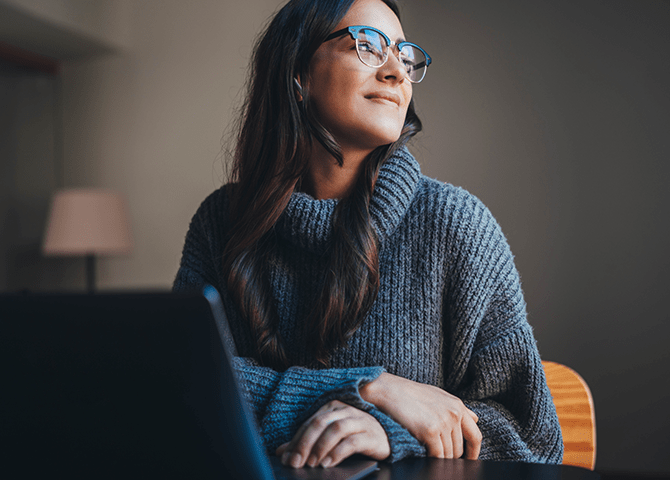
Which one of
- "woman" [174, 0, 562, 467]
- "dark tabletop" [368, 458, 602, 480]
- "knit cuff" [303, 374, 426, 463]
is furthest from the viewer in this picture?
"woman" [174, 0, 562, 467]

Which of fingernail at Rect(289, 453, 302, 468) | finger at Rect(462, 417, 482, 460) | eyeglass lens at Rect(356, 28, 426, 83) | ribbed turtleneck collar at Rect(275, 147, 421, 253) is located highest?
eyeglass lens at Rect(356, 28, 426, 83)

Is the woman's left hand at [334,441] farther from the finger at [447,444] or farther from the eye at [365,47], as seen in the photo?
the eye at [365,47]

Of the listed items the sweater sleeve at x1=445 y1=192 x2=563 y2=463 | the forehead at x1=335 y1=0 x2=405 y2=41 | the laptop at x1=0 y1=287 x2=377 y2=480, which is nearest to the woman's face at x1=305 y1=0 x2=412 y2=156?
the forehead at x1=335 y1=0 x2=405 y2=41

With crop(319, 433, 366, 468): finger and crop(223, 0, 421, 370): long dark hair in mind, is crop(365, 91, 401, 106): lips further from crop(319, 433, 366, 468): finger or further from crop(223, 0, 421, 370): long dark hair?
crop(319, 433, 366, 468): finger

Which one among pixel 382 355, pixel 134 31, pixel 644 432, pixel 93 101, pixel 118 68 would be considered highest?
pixel 134 31

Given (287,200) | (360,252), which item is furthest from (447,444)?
(287,200)

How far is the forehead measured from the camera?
920mm

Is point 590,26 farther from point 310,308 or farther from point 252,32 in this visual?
point 310,308

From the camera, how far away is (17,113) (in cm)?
334

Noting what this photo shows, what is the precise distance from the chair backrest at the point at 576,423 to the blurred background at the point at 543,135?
1.65 m

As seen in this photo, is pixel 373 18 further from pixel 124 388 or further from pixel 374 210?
pixel 124 388

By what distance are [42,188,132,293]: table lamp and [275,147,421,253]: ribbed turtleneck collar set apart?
2331mm

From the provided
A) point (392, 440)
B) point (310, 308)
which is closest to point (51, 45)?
point (310, 308)

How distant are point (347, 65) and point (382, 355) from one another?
486mm
